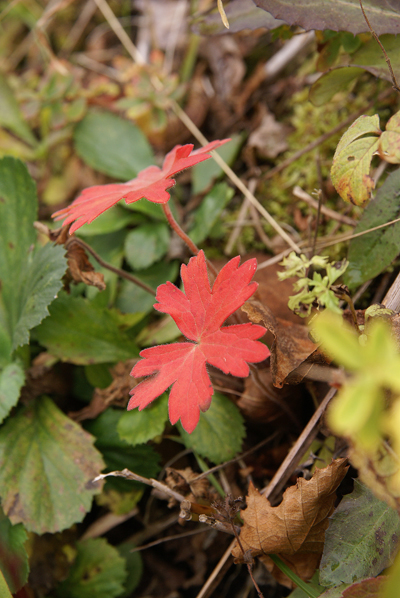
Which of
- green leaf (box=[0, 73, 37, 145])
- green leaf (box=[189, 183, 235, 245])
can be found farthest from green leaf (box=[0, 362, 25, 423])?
green leaf (box=[0, 73, 37, 145])

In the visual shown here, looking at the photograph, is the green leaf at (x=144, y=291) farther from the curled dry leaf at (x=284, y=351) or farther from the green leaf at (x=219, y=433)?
the curled dry leaf at (x=284, y=351)

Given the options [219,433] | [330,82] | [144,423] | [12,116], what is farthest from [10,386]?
[12,116]

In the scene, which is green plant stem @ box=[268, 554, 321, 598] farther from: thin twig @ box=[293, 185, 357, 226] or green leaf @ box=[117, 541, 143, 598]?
thin twig @ box=[293, 185, 357, 226]

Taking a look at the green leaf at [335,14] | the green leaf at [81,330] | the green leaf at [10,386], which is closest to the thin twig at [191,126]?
the green leaf at [335,14]

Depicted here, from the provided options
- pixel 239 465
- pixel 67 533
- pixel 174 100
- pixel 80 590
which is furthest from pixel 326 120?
pixel 80 590

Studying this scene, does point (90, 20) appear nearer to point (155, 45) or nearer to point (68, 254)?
point (155, 45)
